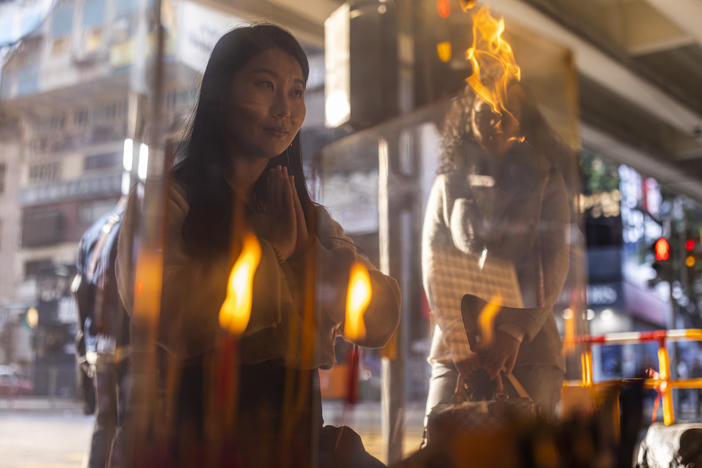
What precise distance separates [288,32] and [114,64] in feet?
1.60

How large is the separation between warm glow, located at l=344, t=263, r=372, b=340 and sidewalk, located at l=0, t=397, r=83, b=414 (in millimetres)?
851

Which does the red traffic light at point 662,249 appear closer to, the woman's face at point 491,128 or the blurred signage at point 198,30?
the woman's face at point 491,128

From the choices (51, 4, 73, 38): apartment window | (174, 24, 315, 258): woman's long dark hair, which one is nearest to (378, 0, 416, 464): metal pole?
(174, 24, 315, 258): woman's long dark hair

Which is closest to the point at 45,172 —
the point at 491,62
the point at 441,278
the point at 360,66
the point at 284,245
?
the point at 284,245

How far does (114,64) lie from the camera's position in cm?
198

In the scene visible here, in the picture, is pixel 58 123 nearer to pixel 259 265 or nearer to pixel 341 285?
pixel 259 265

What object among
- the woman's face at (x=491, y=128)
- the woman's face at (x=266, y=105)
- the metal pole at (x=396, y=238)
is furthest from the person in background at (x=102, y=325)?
the woman's face at (x=491, y=128)

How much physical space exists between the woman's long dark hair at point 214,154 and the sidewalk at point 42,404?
29.1 inches

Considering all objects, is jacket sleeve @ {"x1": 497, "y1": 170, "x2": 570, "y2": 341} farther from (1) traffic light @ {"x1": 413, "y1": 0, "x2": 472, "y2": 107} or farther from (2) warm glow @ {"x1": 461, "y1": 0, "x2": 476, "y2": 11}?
(2) warm glow @ {"x1": 461, "y1": 0, "x2": 476, "y2": 11}

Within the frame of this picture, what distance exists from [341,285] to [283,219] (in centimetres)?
28

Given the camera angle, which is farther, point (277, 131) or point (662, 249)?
point (662, 249)

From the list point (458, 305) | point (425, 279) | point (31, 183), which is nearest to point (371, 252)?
point (425, 279)

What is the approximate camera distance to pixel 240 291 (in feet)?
6.21

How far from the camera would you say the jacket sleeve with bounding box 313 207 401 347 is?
210 cm
